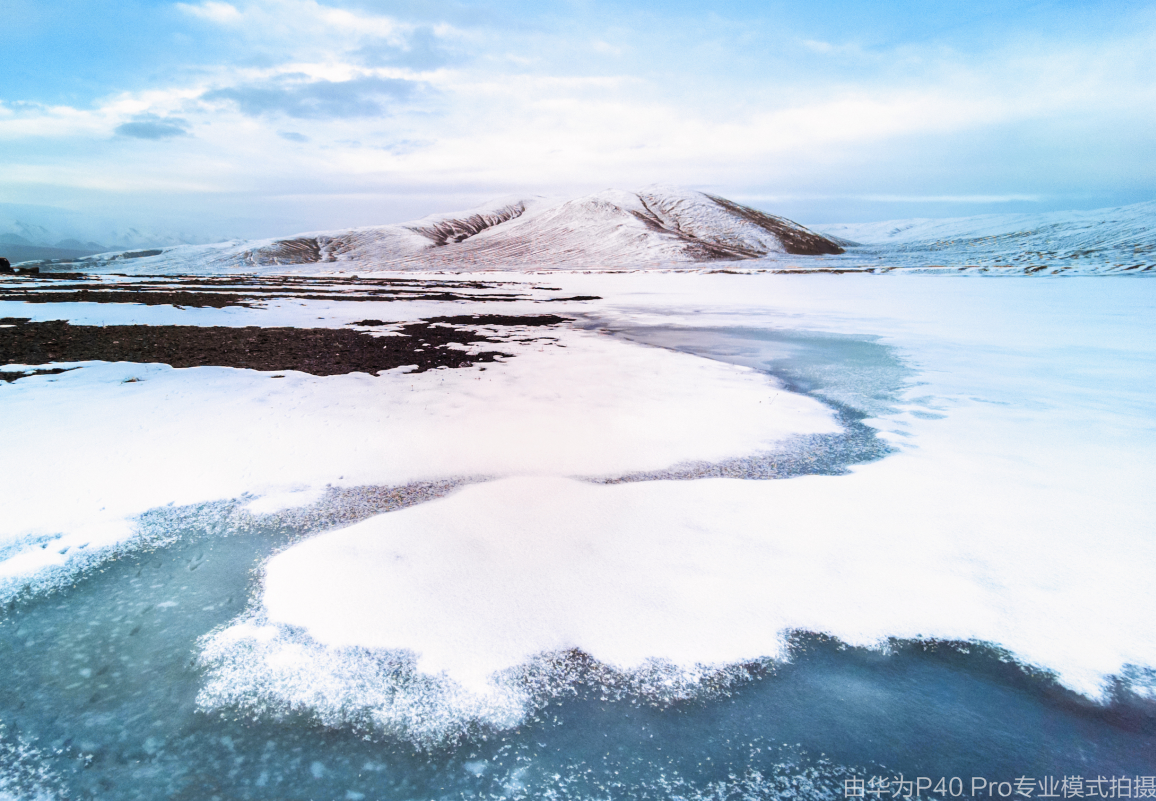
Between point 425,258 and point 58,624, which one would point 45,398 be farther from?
point 425,258

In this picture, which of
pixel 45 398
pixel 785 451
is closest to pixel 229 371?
pixel 45 398

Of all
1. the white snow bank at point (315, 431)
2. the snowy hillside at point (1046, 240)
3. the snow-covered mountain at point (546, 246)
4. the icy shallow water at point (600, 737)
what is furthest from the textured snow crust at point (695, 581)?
the snow-covered mountain at point (546, 246)

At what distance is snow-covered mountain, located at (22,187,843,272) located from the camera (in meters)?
142

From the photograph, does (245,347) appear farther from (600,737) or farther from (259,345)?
(600,737)

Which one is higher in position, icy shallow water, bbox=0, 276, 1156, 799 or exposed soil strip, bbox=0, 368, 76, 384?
exposed soil strip, bbox=0, 368, 76, 384

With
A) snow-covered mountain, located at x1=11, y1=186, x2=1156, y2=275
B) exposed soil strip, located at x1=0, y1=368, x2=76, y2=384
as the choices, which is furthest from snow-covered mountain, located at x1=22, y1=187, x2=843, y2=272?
exposed soil strip, located at x1=0, y1=368, x2=76, y2=384

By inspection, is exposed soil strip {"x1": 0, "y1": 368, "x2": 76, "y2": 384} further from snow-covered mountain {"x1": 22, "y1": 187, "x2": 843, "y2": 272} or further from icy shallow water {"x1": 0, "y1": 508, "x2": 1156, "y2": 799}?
snow-covered mountain {"x1": 22, "y1": 187, "x2": 843, "y2": 272}

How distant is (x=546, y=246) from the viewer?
16888cm

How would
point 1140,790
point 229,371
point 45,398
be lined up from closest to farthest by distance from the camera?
point 1140,790 < point 45,398 < point 229,371

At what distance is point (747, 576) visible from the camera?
17.4 feet

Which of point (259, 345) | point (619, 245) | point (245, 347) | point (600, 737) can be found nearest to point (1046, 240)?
Answer: point (619, 245)

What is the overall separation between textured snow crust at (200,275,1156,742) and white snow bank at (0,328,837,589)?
1410mm

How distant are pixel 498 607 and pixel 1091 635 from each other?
4892 millimetres

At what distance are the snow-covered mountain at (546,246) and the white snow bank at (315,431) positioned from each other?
4686 inches
